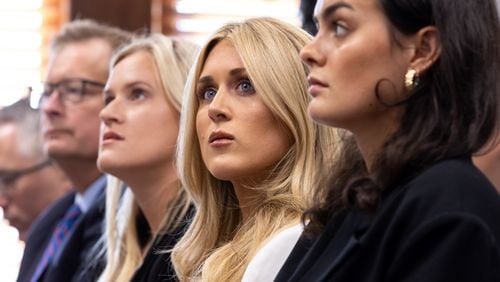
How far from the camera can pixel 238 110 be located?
260 centimetres

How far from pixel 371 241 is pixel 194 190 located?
1.03 m

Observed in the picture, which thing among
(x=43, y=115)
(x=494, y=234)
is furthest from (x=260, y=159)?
(x=43, y=115)

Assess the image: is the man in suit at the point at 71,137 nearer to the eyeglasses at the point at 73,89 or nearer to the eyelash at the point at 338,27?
the eyeglasses at the point at 73,89

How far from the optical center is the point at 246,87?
264cm

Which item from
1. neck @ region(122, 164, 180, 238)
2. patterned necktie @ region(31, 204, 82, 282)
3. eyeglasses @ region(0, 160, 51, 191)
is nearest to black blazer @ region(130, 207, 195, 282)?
neck @ region(122, 164, 180, 238)

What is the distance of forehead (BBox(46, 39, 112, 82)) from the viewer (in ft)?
13.6

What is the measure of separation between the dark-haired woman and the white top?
311 millimetres

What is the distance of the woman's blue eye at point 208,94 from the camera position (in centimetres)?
273

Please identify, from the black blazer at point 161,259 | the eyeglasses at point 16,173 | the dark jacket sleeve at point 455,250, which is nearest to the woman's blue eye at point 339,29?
the dark jacket sleeve at point 455,250

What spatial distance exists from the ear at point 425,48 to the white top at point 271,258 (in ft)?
1.75

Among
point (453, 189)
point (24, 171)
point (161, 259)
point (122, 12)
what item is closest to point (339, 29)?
point (453, 189)

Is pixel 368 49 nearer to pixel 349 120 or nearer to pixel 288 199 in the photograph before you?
pixel 349 120

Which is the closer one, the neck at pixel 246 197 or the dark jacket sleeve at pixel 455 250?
the dark jacket sleeve at pixel 455 250

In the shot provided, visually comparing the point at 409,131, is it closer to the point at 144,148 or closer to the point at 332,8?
the point at 332,8
